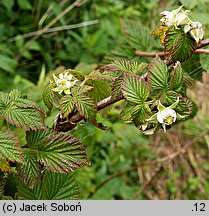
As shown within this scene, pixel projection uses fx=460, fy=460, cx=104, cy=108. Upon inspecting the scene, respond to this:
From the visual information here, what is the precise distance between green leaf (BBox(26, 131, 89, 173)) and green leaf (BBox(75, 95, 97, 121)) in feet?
0.10

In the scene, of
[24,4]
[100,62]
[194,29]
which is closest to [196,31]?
[194,29]

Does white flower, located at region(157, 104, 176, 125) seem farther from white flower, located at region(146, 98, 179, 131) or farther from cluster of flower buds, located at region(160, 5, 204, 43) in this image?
cluster of flower buds, located at region(160, 5, 204, 43)

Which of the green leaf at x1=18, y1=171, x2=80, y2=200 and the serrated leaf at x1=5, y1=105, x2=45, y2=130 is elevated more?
the serrated leaf at x1=5, y1=105, x2=45, y2=130

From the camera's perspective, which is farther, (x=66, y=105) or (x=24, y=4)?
(x=24, y=4)

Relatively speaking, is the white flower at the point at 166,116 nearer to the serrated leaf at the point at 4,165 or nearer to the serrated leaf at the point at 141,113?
the serrated leaf at the point at 141,113

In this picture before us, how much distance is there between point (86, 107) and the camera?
0.53 meters

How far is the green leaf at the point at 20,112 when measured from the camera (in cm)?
53

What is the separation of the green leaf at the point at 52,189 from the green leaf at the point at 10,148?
6 centimetres

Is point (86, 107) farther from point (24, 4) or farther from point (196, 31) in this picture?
point (24, 4)

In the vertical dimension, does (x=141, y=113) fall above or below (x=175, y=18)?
below

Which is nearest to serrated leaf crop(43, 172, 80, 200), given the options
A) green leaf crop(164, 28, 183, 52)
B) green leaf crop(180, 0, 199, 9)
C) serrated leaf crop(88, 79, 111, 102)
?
serrated leaf crop(88, 79, 111, 102)

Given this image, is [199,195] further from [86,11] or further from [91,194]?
[86,11]

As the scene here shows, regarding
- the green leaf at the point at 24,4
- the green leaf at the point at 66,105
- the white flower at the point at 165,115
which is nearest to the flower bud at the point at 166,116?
the white flower at the point at 165,115

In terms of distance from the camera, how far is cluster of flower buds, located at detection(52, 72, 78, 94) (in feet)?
1.83
